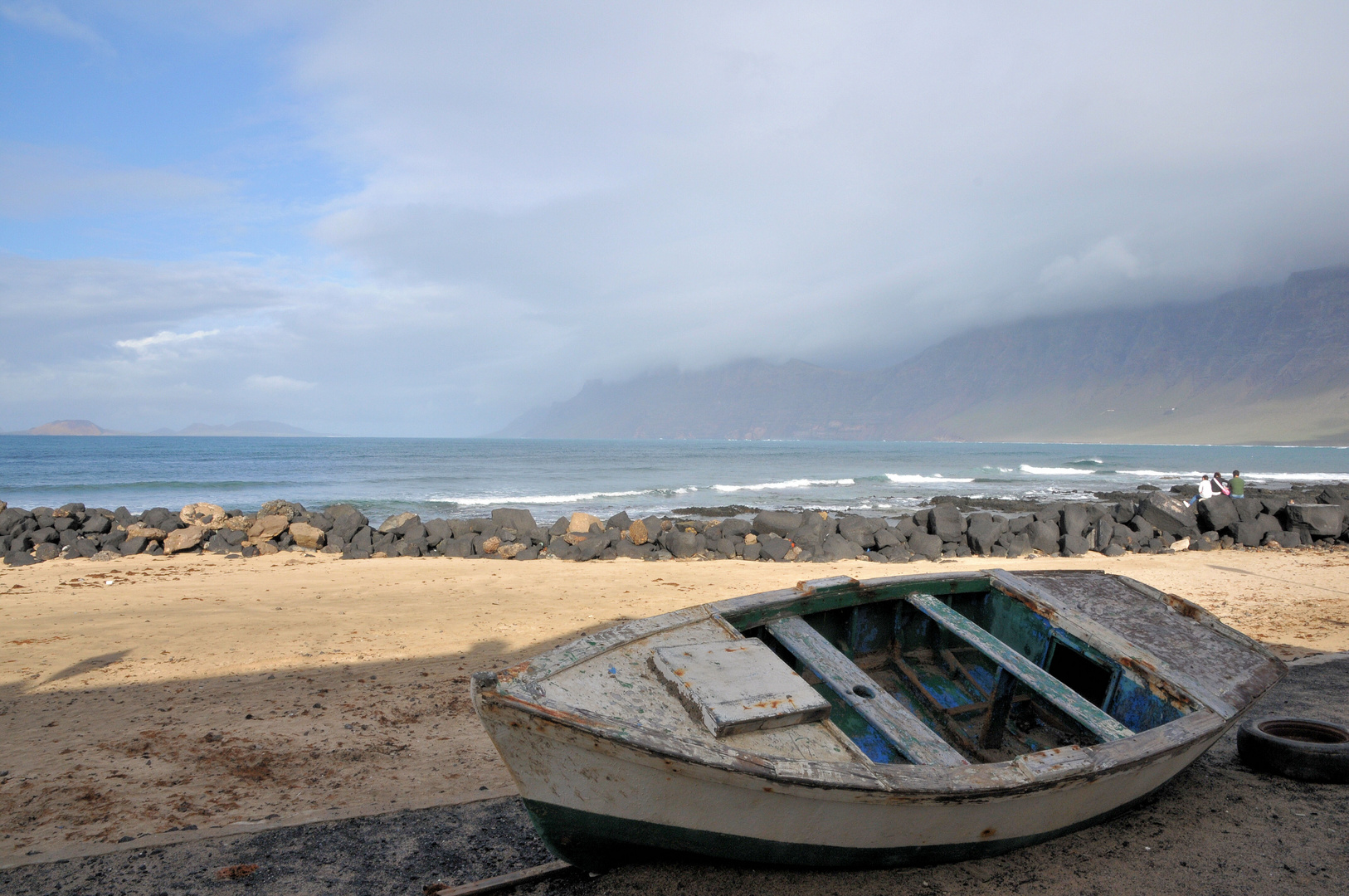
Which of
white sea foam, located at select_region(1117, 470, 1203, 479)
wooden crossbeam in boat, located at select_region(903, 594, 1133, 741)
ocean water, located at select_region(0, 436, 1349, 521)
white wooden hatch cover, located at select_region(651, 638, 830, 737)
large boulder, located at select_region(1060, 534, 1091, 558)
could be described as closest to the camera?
white wooden hatch cover, located at select_region(651, 638, 830, 737)

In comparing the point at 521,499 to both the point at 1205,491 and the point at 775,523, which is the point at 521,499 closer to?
the point at 775,523

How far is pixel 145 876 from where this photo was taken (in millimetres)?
3559

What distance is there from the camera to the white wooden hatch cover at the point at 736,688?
3.27 m

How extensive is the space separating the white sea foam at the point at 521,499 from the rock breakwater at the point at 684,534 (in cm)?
947

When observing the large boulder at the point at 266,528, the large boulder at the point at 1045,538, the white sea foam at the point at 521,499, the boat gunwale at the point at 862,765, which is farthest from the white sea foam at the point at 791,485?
the boat gunwale at the point at 862,765

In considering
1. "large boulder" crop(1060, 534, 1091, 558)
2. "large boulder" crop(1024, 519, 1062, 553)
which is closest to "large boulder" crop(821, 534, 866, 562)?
"large boulder" crop(1024, 519, 1062, 553)

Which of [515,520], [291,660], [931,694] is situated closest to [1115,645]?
[931,694]

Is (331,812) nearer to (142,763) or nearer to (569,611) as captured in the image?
(142,763)

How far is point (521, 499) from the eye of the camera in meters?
28.2

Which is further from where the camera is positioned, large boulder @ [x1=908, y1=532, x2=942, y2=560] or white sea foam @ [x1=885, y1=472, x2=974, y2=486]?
white sea foam @ [x1=885, y1=472, x2=974, y2=486]

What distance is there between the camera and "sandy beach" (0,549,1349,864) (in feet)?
14.3

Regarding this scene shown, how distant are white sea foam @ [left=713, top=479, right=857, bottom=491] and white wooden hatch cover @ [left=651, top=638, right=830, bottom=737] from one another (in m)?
29.4

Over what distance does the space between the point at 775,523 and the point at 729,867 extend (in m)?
12.9

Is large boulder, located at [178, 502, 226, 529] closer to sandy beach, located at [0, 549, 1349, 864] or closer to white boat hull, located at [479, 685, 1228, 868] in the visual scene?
sandy beach, located at [0, 549, 1349, 864]
